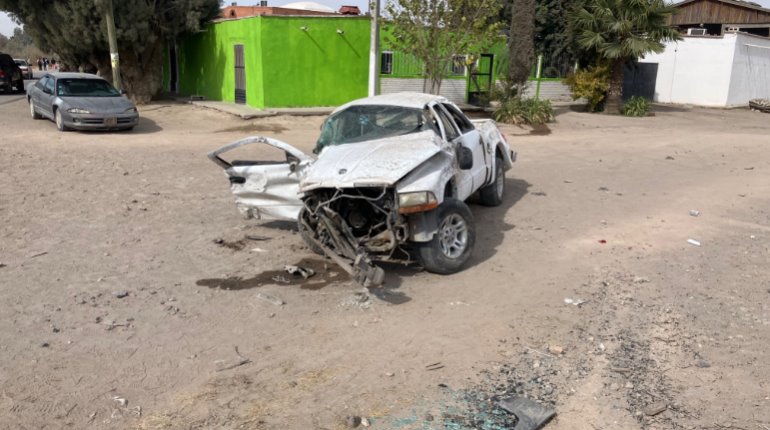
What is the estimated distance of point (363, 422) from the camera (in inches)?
149

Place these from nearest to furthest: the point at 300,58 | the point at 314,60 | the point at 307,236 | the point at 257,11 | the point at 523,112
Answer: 1. the point at 307,236
2. the point at 523,112
3. the point at 300,58
4. the point at 314,60
5. the point at 257,11

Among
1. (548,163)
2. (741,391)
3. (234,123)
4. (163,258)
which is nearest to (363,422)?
(741,391)

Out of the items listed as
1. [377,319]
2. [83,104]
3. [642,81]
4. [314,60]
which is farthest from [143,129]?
[642,81]

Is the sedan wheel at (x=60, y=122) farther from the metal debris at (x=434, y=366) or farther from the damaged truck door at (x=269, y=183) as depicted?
the metal debris at (x=434, y=366)

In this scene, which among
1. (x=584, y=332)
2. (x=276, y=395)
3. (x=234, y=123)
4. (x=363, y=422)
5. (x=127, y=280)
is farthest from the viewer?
(x=234, y=123)

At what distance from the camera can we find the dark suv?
1150 inches

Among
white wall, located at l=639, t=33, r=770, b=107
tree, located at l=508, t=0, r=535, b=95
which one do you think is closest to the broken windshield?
tree, located at l=508, t=0, r=535, b=95

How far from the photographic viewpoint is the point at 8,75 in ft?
96.3

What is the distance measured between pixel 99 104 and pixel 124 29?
266 inches

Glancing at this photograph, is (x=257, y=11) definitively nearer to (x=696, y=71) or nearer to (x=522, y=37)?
(x=522, y=37)

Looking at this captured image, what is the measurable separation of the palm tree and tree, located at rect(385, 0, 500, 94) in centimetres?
508

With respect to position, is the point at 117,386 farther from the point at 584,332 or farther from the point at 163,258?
the point at 584,332

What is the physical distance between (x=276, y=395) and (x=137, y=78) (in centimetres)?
2265

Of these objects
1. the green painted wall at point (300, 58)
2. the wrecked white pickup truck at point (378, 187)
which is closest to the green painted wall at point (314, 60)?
the green painted wall at point (300, 58)
